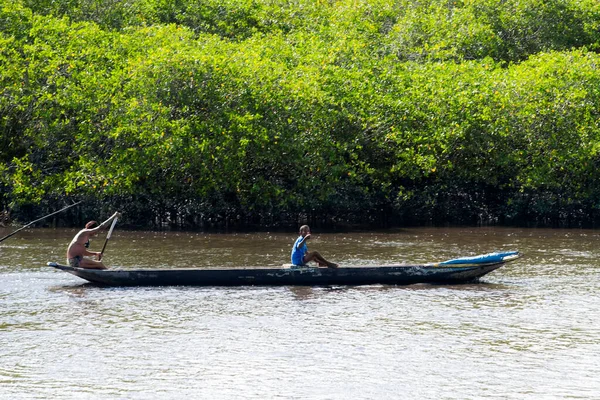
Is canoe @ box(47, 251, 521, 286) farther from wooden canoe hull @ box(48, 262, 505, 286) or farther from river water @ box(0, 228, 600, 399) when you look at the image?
river water @ box(0, 228, 600, 399)

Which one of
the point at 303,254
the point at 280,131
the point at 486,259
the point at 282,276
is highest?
the point at 280,131

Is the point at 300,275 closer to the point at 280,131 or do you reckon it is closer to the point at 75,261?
the point at 75,261

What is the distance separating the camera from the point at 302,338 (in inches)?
658

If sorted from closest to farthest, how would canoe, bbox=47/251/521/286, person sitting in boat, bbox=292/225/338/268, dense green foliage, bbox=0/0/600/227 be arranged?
canoe, bbox=47/251/521/286, person sitting in boat, bbox=292/225/338/268, dense green foliage, bbox=0/0/600/227

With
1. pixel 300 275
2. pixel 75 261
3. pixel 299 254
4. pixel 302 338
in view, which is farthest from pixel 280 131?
pixel 302 338

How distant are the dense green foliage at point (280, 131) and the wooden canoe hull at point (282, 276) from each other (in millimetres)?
12511

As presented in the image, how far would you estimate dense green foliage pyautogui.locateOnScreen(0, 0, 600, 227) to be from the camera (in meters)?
34.0

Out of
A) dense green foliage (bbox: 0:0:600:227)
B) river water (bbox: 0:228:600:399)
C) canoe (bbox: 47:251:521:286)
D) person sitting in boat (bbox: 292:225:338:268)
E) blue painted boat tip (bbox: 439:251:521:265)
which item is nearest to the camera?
river water (bbox: 0:228:600:399)

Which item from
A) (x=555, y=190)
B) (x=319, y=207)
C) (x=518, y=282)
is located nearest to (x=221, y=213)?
(x=319, y=207)

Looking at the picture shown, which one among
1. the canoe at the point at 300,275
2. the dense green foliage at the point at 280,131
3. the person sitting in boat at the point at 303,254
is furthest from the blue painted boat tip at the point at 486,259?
the dense green foliage at the point at 280,131

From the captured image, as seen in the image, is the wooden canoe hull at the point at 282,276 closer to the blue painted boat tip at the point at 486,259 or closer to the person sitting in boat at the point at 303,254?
the blue painted boat tip at the point at 486,259

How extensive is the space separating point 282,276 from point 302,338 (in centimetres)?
497

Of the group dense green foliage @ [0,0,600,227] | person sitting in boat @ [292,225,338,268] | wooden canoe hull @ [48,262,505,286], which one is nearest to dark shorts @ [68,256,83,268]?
wooden canoe hull @ [48,262,505,286]

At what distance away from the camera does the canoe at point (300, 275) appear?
21.4 m
